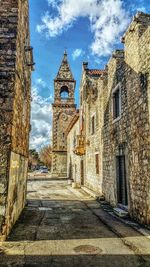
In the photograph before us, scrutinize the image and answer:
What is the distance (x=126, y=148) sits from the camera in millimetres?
8438

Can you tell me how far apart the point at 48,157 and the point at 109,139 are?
50385mm

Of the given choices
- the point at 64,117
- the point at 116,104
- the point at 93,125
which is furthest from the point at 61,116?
the point at 116,104

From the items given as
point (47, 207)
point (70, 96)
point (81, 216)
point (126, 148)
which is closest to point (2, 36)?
point (126, 148)

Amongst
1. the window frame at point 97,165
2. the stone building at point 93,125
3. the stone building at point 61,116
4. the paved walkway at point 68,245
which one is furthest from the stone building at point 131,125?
the stone building at point 61,116

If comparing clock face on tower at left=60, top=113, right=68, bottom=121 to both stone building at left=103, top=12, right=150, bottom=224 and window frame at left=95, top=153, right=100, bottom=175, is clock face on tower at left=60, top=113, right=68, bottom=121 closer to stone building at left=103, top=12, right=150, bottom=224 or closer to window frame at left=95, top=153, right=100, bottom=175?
window frame at left=95, top=153, right=100, bottom=175

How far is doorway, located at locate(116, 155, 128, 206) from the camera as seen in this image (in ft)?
29.1

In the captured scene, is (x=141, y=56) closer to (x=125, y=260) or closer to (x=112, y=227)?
(x=112, y=227)

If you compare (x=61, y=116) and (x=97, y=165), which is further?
(x=61, y=116)

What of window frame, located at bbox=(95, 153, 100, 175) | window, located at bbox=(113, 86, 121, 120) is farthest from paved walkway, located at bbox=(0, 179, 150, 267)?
window frame, located at bbox=(95, 153, 100, 175)

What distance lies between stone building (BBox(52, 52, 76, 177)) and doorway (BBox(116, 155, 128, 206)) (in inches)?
863

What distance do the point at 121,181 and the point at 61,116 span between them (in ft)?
77.5

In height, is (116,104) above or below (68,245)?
above

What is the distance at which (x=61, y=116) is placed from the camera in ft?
106

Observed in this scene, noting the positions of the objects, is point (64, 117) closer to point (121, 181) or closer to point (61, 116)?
point (61, 116)
